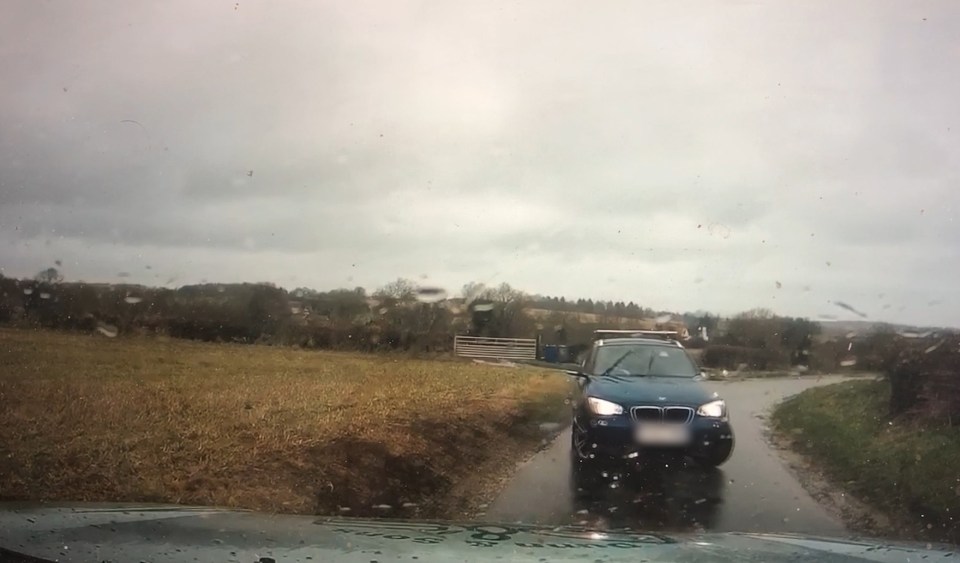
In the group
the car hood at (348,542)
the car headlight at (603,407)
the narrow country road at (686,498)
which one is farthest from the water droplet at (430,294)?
the car hood at (348,542)

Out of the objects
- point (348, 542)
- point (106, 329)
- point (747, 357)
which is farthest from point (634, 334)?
point (348, 542)

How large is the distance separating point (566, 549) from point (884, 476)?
210 inches

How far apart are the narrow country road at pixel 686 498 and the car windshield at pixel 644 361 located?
0.45m

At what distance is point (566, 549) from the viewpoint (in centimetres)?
363

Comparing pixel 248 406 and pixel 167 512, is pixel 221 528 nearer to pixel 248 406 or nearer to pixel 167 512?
pixel 167 512

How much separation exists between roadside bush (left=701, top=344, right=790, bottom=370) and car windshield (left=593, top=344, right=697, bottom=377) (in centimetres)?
167

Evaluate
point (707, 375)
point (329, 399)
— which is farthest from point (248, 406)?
point (707, 375)

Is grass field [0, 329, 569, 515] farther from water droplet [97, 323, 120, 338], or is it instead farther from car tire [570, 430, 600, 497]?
car tire [570, 430, 600, 497]

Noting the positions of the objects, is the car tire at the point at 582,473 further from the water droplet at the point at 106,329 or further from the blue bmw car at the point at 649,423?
the water droplet at the point at 106,329

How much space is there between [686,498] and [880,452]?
8.48 ft

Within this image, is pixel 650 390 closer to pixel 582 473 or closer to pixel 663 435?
pixel 663 435

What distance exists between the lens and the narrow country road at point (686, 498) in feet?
21.0

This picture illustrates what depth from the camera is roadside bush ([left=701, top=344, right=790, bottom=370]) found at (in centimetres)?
1098

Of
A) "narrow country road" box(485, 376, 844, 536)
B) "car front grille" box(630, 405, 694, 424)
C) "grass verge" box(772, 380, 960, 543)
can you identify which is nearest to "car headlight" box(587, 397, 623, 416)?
"car front grille" box(630, 405, 694, 424)
